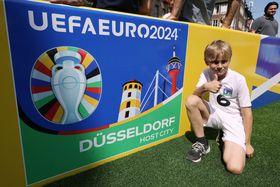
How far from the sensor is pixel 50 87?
137 cm

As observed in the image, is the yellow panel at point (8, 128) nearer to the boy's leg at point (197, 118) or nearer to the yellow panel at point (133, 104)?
the yellow panel at point (133, 104)

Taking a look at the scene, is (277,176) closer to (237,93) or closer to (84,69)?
(237,93)

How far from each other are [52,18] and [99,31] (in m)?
0.29

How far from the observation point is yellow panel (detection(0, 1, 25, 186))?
3.85 feet

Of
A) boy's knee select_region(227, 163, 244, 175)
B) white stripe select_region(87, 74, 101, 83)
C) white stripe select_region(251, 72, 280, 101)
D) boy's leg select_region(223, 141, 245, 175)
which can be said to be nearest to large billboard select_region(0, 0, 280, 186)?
white stripe select_region(87, 74, 101, 83)

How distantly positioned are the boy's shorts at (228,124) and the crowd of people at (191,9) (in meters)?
0.88

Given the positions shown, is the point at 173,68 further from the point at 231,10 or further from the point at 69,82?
the point at 231,10

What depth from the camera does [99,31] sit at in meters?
1.48

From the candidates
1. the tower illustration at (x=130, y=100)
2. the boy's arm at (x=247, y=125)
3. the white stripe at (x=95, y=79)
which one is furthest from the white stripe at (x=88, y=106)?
the boy's arm at (x=247, y=125)

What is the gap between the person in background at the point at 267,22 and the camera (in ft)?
14.1

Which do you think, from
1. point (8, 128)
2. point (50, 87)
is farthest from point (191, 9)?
point (8, 128)

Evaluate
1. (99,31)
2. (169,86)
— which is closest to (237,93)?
(169,86)

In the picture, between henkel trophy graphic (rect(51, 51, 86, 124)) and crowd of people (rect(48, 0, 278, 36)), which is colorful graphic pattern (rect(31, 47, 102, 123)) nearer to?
henkel trophy graphic (rect(51, 51, 86, 124))

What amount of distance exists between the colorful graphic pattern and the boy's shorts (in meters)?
1.01
